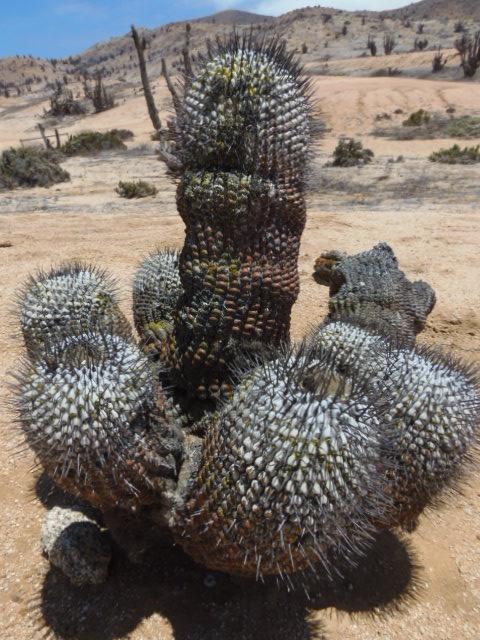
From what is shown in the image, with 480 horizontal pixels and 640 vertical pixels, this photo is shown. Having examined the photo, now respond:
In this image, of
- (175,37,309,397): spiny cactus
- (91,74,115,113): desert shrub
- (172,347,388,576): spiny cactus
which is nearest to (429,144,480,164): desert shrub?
(175,37,309,397): spiny cactus

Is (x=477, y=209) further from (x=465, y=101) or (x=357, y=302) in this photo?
(x=465, y=101)

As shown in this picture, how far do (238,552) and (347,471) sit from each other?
58 cm

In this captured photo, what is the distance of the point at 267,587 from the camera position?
2.48 metres

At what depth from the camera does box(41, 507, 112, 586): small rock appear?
7.99ft

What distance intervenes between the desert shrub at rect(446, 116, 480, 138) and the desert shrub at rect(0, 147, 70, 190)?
11.9 metres

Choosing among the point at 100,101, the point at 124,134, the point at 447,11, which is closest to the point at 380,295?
the point at 124,134

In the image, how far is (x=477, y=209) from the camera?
8.82m

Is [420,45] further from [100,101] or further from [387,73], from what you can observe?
[100,101]

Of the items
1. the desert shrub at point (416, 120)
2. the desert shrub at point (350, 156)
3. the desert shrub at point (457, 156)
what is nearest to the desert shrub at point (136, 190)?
the desert shrub at point (350, 156)

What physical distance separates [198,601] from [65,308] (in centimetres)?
165

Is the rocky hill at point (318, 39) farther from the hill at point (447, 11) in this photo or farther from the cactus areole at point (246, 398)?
the cactus areole at point (246, 398)

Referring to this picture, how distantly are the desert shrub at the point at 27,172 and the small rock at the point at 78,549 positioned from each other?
1145cm

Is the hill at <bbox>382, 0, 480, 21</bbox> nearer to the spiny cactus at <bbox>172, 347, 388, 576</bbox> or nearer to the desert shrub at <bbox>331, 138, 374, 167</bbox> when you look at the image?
the desert shrub at <bbox>331, 138, 374, 167</bbox>

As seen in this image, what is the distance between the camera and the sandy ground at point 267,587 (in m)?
2.36
